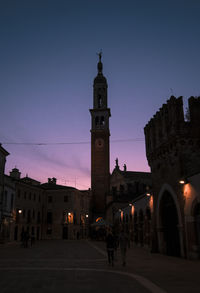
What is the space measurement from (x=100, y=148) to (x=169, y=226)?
125ft

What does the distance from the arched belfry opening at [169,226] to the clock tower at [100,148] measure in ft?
105

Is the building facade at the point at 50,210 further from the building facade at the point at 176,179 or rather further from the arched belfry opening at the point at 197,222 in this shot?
the arched belfry opening at the point at 197,222

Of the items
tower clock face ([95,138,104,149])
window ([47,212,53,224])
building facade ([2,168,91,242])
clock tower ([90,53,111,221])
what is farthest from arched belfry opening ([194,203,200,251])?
window ([47,212,53,224])

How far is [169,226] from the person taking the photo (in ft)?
58.7

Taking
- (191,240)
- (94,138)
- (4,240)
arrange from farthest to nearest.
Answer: (94,138) < (4,240) < (191,240)

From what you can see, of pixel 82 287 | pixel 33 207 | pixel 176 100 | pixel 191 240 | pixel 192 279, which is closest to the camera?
pixel 82 287

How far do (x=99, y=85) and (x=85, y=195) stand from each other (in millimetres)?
26033

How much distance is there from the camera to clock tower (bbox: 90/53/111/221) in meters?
52.6

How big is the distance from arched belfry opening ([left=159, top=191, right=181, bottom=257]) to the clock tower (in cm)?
3213

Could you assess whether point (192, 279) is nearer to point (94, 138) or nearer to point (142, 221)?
point (142, 221)

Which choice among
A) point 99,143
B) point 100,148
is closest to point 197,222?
point 100,148

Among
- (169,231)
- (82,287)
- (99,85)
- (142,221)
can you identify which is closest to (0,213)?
(142,221)

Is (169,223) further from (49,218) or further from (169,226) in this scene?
(49,218)

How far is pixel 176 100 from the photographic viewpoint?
656 inches
